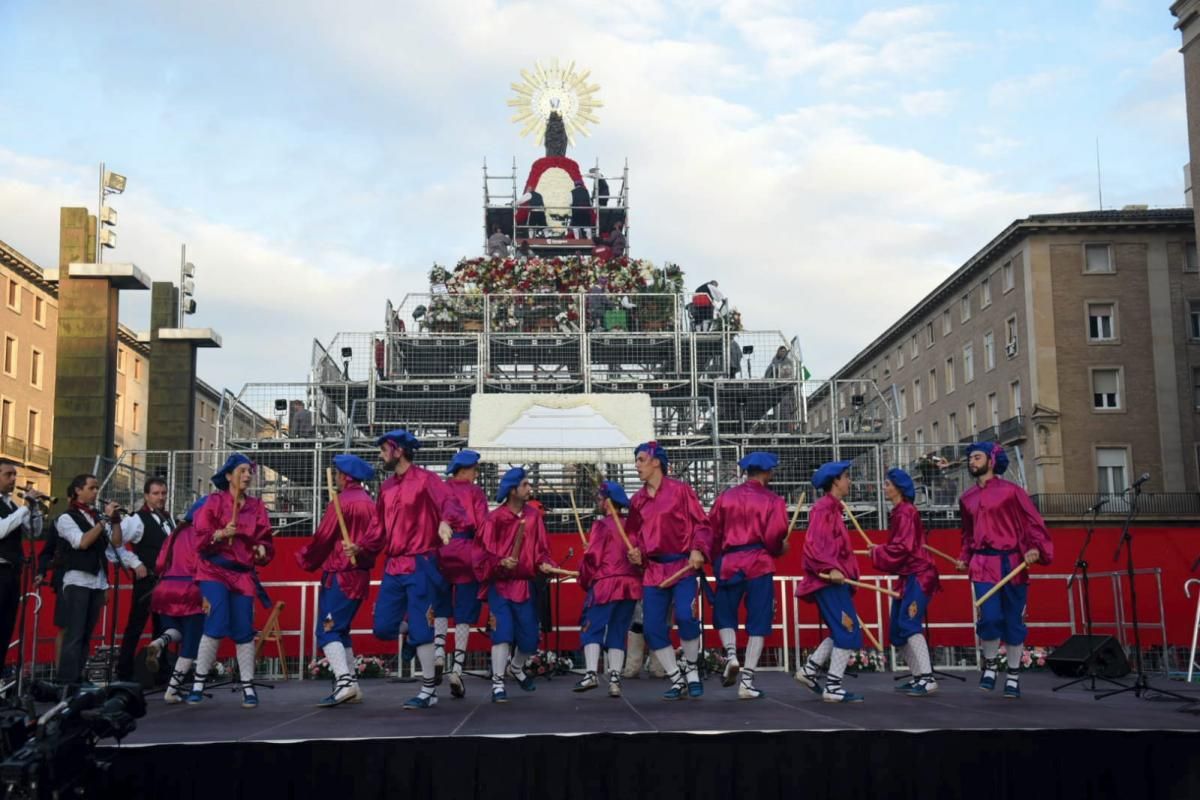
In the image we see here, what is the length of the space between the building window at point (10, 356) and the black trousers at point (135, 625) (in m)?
48.0

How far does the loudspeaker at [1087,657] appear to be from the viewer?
1248 cm

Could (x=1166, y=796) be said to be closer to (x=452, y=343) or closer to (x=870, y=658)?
(x=870, y=658)

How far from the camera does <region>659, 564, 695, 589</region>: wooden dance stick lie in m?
9.91

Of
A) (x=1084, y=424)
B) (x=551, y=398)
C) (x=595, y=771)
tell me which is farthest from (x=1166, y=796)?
(x=1084, y=424)

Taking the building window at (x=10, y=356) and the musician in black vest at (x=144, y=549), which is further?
the building window at (x=10, y=356)

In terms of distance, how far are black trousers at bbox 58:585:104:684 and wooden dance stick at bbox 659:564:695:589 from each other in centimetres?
539

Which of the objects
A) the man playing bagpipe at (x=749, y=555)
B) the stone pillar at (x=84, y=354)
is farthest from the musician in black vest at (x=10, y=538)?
the stone pillar at (x=84, y=354)

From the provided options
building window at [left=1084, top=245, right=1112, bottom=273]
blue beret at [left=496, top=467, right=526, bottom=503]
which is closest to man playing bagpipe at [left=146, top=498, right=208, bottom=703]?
blue beret at [left=496, top=467, right=526, bottom=503]

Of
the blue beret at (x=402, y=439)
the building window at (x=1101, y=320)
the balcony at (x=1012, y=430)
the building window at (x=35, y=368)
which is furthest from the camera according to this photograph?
the building window at (x=35, y=368)

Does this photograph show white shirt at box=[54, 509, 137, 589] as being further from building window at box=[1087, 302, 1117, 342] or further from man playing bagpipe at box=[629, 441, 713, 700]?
building window at box=[1087, 302, 1117, 342]

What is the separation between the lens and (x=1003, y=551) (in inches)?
414

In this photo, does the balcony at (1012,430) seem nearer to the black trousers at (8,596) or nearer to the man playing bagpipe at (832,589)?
the man playing bagpipe at (832,589)

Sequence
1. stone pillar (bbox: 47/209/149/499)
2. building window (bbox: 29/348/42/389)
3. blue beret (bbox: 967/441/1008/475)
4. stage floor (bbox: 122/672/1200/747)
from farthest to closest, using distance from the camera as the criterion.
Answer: building window (bbox: 29/348/42/389), stone pillar (bbox: 47/209/149/499), blue beret (bbox: 967/441/1008/475), stage floor (bbox: 122/672/1200/747)

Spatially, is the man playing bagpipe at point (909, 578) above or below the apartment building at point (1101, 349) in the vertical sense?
below
